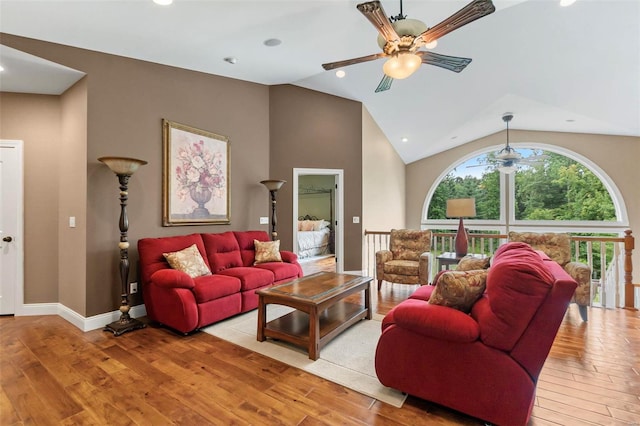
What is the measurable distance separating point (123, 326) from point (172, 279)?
30.0 inches

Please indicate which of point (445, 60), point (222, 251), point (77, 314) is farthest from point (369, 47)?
point (77, 314)

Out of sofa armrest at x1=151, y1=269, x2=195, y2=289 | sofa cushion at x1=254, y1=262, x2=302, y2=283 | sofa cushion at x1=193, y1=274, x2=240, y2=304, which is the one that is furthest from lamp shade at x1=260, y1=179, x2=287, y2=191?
sofa armrest at x1=151, y1=269, x2=195, y2=289

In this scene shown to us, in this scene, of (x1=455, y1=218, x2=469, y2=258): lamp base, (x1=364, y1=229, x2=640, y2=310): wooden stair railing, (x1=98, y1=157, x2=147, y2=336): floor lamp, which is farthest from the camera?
(x1=455, y1=218, x2=469, y2=258): lamp base

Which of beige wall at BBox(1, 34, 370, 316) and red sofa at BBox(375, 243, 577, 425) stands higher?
beige wall at BBox(1, 34, 370, 316)

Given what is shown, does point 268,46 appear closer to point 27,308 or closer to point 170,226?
point 170,226

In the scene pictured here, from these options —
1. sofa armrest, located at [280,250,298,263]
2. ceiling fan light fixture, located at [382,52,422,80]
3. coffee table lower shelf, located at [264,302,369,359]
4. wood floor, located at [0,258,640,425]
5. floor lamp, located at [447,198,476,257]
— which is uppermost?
ceiling fan light fixture, located at [382,52,422,80]

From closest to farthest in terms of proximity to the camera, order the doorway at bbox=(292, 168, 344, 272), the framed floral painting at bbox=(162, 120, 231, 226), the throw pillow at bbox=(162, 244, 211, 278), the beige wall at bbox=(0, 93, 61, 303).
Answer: the throw pillow at bbox=(162, 244, 211, 278) → the beige wall at bbox=(0, 93, 61, 303) → the framed floral painting at bbox=(162, 120, 231, 226) → the doorway at bbox=(292, 168, 344, 272)

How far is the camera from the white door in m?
3.50

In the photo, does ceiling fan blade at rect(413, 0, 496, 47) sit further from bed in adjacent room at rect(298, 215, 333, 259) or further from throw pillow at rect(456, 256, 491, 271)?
bed in adjacent room at rect(298, 215, 333, 259)

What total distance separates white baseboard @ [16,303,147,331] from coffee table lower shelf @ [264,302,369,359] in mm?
1775

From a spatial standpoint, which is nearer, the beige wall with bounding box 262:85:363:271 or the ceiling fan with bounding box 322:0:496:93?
the ceiling fan with bounding box 322:0:496:93

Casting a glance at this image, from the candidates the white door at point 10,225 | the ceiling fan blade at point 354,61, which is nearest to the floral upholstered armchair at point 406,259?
the ceiling fan blade at point 354,61

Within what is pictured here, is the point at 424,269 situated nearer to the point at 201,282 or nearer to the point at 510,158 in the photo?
the point at 201,282

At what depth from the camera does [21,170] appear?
11.6ft
